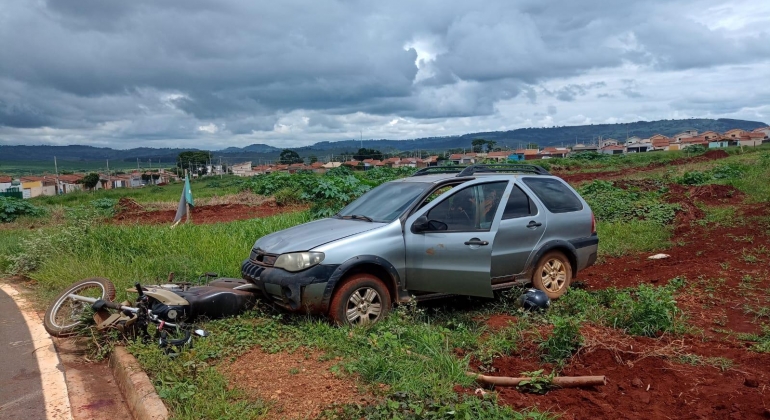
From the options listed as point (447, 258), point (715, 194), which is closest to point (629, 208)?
point (715, 194)

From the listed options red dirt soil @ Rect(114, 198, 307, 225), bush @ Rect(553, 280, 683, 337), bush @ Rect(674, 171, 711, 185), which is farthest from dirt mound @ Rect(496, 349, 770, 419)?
bush @ Rect(674, 171, 711, 185)

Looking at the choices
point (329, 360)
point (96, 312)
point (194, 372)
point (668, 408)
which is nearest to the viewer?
point (668, 408)

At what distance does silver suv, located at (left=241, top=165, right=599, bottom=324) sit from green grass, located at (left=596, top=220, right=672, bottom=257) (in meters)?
3.69

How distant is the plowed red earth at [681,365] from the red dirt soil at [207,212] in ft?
43.0

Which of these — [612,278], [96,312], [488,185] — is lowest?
[612,278]

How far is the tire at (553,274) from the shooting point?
696cm

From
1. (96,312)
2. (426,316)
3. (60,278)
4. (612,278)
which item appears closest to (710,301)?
(612,278)

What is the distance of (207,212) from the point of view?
2016 cm

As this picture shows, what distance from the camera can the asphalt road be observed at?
14.1 ft

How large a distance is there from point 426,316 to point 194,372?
2.79 metres

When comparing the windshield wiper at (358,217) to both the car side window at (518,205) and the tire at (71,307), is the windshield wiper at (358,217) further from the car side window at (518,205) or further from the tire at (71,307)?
the tire at (71,307)

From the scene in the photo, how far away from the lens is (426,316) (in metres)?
6.42

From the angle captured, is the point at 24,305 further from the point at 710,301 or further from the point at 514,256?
the point at 710,301

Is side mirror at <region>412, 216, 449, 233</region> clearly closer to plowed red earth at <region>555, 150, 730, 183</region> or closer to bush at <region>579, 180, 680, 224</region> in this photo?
bush at <region>579, 180, 680, 224</region>
